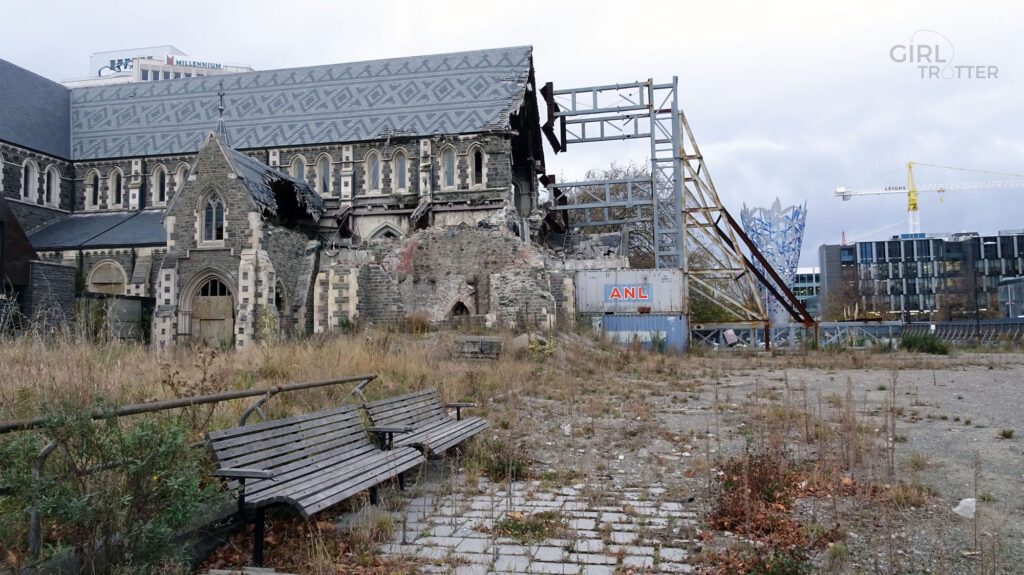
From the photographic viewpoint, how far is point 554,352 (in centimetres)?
1780

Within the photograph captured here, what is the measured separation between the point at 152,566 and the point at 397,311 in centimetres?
2004

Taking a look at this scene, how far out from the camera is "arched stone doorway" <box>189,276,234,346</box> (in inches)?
979

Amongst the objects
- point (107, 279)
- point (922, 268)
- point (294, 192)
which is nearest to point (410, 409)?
point (294, 192)

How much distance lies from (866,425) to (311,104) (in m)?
30.8

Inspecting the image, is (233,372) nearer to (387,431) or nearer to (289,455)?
(387,431)

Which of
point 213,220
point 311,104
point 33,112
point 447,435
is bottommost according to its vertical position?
point 447,435

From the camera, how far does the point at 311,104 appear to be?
34562mm

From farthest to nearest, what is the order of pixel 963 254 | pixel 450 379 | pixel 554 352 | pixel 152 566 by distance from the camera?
pixel 963 254 → pixel 554 352 → pixel 450 379 → pixel 152 566

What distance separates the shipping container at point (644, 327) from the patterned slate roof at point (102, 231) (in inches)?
699

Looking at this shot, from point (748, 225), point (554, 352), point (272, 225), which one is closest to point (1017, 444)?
point (554, 352)

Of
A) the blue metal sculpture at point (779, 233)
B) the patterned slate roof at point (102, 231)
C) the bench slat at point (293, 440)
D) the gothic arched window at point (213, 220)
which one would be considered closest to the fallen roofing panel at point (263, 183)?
the gothic arched window at point (213, 220)

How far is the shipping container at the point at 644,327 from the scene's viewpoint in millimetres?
25594

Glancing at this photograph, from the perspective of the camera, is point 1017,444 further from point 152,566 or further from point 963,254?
point 963,254

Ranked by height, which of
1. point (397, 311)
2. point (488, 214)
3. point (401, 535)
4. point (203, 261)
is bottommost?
point (401, 535)
